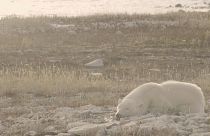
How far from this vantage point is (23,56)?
79.4 ft

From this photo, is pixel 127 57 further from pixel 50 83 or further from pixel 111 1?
pixel 111 1

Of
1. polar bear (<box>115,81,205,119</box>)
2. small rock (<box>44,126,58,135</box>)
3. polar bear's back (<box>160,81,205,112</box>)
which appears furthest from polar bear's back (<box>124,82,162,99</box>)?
small rock (<box>44,126,58,135</box>)

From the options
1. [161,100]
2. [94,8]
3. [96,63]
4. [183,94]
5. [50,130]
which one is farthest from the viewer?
→ [94,8]

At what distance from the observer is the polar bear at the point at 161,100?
8969mm

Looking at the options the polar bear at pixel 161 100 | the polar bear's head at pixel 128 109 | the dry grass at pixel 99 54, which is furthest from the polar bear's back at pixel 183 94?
the dry grass at pixel 99 54

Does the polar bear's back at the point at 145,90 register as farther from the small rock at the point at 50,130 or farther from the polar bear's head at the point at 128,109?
the small rock at the point at 50,130

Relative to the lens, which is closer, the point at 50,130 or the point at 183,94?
the point at 50,130

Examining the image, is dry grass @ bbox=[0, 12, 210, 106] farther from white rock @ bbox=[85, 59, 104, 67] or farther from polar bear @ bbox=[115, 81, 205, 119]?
polar bear @ bbox=[115, 81, 205, 119]

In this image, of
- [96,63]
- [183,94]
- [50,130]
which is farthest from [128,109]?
[96,63]

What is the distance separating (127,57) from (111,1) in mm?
50380

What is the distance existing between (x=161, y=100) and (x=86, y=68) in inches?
468

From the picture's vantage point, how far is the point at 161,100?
9141 millimetres

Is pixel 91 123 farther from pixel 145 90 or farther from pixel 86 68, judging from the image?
pixel 86 68

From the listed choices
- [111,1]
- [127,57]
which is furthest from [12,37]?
[111,1]
